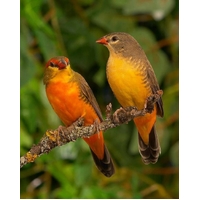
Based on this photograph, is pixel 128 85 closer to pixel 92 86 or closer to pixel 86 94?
pixel 86 94

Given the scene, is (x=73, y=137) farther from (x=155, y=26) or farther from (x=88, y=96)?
(x=155, y=26)

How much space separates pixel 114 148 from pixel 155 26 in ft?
1.24

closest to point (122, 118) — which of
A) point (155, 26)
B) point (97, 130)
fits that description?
point (97, 130)

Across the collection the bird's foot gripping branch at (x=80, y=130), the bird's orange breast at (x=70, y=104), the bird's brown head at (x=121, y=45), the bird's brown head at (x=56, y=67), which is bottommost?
the bird's foot gripping branch at (x=80, y=130)

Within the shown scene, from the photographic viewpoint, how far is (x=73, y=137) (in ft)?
3.36

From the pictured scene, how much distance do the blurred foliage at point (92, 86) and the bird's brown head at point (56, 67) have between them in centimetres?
38

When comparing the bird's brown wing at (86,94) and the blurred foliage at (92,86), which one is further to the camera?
→ the blurred foliage at (92,86)

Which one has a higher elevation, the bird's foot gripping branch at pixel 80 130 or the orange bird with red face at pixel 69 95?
the orange bird with red face at pixel 69 95

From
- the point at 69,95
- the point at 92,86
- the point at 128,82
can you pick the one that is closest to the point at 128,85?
the point at 128,82

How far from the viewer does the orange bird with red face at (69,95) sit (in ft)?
3.35

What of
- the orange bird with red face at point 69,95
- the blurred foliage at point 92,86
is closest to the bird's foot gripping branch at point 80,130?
the orange bird with red face at point 69,95

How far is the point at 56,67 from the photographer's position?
1.02 meters

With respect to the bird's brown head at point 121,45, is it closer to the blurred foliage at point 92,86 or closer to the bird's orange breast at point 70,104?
the bird's orange breast at point 70,104

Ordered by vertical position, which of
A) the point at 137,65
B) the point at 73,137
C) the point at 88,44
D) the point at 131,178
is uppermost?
the point at 88,44
